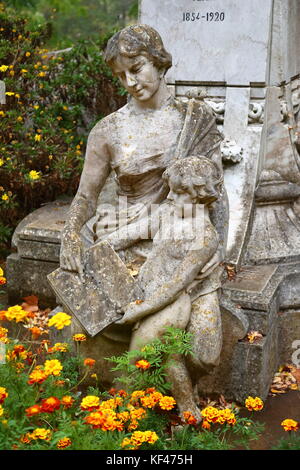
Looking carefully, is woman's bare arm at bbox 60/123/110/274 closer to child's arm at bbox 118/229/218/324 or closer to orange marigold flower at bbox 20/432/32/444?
child's arm at bbox 118/229/218/324

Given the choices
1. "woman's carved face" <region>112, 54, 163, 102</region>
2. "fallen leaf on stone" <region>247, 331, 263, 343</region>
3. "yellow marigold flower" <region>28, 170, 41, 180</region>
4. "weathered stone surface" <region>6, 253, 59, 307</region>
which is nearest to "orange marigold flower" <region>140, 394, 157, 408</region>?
"fallen leaf on stone" <region>247, 331, 263, 343</region>

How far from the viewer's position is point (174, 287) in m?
3.07

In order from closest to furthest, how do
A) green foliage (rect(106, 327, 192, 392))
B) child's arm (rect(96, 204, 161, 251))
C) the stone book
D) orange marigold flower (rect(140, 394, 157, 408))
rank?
orange marigold flower (rect(140, 394, 157, 408)) < green foliage (rect(106, 327, 192, 392)) < the stone book < child's arm (rect(96, 204, 161, 251))

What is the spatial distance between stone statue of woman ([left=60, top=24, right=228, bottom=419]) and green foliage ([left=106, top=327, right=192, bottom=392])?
18cm

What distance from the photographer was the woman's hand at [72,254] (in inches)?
130

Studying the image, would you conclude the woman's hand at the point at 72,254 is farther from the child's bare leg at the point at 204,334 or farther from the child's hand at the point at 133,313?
the child's bare leg at the point at 204,334

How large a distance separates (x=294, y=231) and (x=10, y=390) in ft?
7.83

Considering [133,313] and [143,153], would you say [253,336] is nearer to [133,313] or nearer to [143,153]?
[133,313]

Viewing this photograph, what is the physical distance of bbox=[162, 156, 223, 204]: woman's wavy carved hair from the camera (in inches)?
123

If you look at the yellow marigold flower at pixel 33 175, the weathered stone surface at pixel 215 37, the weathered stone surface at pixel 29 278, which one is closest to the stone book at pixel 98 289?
the weathered stone surface at pixel 29 278

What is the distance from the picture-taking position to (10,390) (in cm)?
276

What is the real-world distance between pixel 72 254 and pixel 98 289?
246mm
